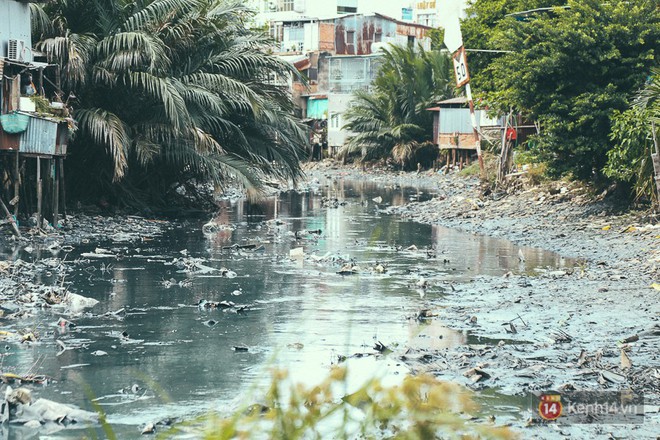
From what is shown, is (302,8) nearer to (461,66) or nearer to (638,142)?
(461,66)

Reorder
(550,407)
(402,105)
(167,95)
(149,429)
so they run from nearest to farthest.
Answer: (149,429), (550,407), (167,95), (402,105)

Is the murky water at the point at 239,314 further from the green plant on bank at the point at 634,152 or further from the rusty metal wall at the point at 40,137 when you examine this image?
the rusty metal wall at the point at 40,137

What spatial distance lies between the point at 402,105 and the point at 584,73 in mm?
27044

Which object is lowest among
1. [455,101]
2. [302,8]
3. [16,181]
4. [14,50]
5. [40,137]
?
[16,181]

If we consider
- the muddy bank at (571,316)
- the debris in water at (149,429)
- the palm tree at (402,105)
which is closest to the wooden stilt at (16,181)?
the muddy bank at (571,316)

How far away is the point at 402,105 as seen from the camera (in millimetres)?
47438

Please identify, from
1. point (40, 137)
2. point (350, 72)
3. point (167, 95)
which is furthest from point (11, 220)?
point (350, 72)

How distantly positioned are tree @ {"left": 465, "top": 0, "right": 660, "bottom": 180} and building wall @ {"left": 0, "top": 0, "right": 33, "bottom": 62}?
34.5 feet

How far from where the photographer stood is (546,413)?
7020mm

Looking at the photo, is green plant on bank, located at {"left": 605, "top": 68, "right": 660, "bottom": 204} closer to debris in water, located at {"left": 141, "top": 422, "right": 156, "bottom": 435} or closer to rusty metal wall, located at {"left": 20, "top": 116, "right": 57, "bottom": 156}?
rusty metal wall, located at {"left": 20, "top": 116, "right": 57, "bottom": 156}

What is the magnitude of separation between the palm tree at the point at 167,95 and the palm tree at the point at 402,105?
21191 millimetres

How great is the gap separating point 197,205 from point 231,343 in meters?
16.9

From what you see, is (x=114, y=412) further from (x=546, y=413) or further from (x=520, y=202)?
(x=520, y=202)

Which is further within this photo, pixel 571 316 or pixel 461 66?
pixel 461 66
